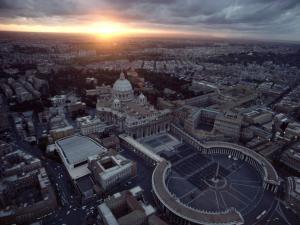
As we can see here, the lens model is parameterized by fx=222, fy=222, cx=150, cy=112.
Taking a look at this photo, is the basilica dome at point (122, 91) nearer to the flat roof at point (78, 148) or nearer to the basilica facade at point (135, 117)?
the basilica facade at point (135, 117)

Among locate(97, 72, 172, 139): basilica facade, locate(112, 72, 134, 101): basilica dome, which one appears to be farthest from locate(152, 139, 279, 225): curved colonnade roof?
locate(112, 72, 134, 101): basilica dome

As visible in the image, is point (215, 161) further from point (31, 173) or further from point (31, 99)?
point (31, 99)

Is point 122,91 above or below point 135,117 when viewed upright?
above

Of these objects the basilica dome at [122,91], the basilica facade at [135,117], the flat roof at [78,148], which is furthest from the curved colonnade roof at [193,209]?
the basilica dome at [122,91]

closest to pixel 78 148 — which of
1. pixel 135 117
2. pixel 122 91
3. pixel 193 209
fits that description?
pixel 135 117

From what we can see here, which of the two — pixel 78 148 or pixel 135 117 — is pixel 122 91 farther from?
pixel 78 148

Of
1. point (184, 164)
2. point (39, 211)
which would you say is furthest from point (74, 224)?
point (184, 164)

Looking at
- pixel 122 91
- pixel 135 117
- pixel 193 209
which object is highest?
pixel 122 91

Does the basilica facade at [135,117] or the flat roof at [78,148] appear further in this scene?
the basilica facade at [135,117]

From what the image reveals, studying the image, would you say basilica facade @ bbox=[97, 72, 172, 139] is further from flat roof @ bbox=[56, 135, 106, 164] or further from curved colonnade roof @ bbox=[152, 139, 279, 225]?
curved colonnade roof @ bbox=[152, 139, 279, 225]
